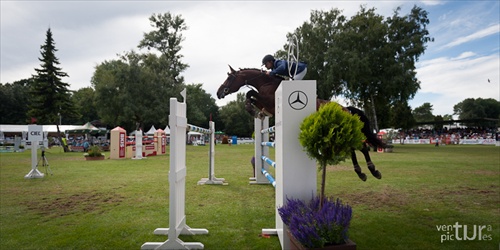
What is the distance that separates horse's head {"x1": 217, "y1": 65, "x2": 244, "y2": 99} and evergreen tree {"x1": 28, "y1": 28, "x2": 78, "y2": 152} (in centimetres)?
2316

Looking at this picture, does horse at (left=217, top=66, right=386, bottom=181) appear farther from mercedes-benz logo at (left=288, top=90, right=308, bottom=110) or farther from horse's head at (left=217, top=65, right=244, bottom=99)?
mercedes-benz logo at (left=288, top=90, right=308, bottom=110)

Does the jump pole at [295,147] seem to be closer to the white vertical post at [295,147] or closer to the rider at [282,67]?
the white vertical post at [295,147]

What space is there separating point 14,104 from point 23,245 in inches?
2328

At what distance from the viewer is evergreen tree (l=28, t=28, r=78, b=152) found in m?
23.3

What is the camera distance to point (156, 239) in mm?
3408

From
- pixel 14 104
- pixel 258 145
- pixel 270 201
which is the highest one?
pixel 14 104

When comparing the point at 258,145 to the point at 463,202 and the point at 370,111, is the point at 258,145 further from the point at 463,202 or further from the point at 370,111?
the point at 370,111

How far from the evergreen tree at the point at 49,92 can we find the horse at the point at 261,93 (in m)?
23.2

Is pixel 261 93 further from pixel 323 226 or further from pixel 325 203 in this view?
pixel 323 226

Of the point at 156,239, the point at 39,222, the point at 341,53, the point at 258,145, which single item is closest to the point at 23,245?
the point at 39,222

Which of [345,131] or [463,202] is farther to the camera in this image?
[463,202]

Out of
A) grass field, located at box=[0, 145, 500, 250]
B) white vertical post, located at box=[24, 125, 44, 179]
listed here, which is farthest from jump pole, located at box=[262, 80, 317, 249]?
white vertical post, located at box=[24, 125, 44, 179]

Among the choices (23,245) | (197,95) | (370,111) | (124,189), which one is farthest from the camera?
(197,95)

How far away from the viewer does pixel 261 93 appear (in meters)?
4.36
